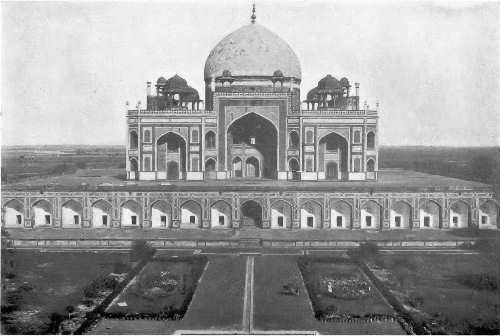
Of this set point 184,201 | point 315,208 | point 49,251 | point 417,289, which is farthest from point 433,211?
point 49,251

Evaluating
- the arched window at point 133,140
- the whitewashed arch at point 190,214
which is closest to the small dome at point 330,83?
the arched window at point 133,140

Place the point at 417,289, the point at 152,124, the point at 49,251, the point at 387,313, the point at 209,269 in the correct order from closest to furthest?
the point at 387,313
the point at 417,289
the point at 209,269
the point at 49,251
the point at 152,124

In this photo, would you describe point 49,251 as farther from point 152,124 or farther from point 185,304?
point 152,124

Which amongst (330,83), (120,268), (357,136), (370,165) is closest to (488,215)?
(370,165)

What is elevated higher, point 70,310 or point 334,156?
point 334,156

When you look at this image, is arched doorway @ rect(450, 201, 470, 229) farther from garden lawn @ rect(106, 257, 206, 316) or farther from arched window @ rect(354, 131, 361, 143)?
garden lawn @ rect(106, 257, 206, 316)

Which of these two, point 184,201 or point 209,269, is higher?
point 184,201

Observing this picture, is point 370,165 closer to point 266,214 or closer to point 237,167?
point 237,167
